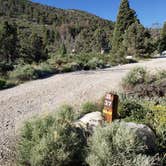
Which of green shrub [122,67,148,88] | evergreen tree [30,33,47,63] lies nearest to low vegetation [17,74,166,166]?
green shrub [122,67,148,88]

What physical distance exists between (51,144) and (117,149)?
949 millimetres

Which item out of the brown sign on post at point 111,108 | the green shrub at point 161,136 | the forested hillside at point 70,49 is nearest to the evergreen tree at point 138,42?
the forested hillside at point 70,49

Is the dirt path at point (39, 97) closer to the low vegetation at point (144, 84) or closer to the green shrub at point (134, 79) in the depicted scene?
the green shrub at point (134, 79)

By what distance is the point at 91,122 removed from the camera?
17.9ft

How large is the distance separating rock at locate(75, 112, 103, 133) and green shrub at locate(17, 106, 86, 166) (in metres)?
0.24

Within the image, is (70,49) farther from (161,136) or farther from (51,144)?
(51,144)

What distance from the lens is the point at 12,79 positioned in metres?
13.4

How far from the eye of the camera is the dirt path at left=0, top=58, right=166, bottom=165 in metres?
6.90

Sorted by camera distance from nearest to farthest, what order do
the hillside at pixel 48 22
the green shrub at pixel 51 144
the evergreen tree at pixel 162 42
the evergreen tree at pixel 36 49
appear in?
the green shrub at pixel 51 144, the evergreen tree at pixel 36 49, the evergreen tree at pixel 162 42, the hillside at pixel 48 22

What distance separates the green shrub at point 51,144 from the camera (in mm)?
4344

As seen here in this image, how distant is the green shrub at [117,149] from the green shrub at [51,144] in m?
0.33

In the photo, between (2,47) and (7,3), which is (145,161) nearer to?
(2,47)

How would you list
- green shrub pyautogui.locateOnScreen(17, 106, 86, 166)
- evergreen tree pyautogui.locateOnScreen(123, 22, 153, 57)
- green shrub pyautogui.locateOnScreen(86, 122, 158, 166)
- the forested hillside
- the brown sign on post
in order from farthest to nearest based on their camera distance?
evergreen tree pyautogui.locateOnScreen(123, 22, 153, 57), the forested hillside, the brown sign on post, green shrub pyautogui.locateOnScreen(17, 106, 86, 166), green shrub pyautogui.locateOnScreen(86, 122, 158, 166)

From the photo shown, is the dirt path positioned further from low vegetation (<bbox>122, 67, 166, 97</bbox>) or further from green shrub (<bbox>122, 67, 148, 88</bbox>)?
low vegetation (<bbox>122, 67, 166, 97</bbox>)
